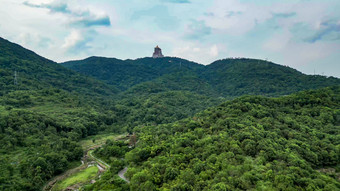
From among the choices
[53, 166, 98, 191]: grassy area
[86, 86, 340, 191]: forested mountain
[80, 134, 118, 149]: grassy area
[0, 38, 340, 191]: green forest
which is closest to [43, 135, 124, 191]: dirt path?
[53, 166, 98, 191]: grassy area

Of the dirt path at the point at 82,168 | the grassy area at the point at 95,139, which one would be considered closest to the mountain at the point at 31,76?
the grassy area at the point at 95,139

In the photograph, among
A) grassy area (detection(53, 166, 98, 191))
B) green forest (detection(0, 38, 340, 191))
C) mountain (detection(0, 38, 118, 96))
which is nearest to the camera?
green forest (detection(0, 38, 340, 191))

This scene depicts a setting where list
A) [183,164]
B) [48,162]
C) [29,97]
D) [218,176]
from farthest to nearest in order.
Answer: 1. [29,97]
2. [48,162]
3. [183,164]
4. [218,176]

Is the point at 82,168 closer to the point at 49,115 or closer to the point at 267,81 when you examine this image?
the point at 49,115

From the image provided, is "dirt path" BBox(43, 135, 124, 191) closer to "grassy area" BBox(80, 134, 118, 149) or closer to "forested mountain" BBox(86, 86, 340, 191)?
"forested mountain" BBox(86, 86, 340, 191)

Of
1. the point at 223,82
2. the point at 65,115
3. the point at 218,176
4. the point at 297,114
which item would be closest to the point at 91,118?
the point at 65,115

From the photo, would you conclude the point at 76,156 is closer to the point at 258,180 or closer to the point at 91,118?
the point at 91,118
